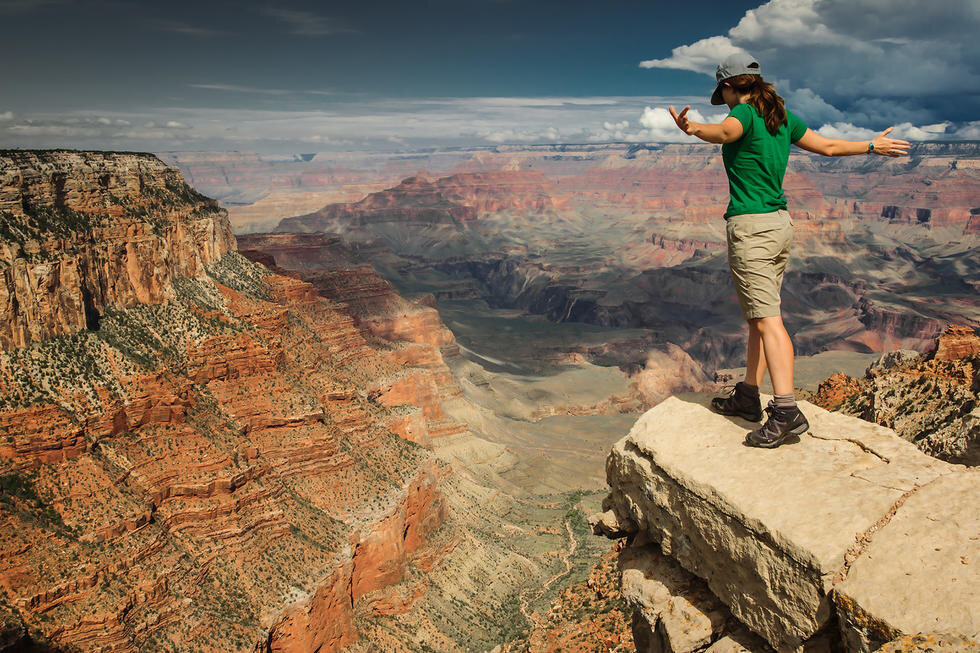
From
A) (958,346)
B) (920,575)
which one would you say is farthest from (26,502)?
(958,346)

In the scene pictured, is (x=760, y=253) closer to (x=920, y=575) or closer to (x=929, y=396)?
(x=920, y=575)

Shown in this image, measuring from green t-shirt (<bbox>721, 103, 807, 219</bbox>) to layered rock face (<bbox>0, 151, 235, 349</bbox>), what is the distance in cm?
3080

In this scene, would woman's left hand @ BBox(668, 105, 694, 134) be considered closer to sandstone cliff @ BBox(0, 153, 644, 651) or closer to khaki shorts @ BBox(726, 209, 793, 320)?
khaki shorts @ BBox(726, 209, 793, 320)

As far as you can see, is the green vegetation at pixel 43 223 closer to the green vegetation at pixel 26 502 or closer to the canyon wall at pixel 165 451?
the canyon wall at pixel 165 451

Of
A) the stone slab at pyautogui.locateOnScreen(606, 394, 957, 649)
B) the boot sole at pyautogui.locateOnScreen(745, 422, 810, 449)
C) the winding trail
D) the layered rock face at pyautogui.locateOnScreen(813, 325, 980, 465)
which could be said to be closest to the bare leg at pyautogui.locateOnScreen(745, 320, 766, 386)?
the stone slab at pyautogui.locateOnScreen(606, 394, 957, 649)

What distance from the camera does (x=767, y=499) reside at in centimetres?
750

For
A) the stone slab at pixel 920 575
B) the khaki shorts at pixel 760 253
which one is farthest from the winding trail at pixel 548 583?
the stone slab at pixel 920 575

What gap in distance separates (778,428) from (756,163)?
361cm

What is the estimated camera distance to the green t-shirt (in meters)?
8.95

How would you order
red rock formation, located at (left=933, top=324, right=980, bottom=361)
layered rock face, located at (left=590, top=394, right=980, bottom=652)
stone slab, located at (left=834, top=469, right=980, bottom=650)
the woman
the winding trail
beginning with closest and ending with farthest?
stone slab, located at (left=834, top=469, right=980, bottom=650)
layered rock face, located at (left=590, top=394, right=980, bottom=652)
the woman
red rock formation, located at (left=933, top=324, right=980, bottom=361)
the winding trail

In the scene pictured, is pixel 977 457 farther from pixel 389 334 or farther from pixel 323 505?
pixel 389 334

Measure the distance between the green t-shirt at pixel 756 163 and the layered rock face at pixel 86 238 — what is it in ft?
101

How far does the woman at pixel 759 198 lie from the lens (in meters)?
8.85

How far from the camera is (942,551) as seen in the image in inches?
239
